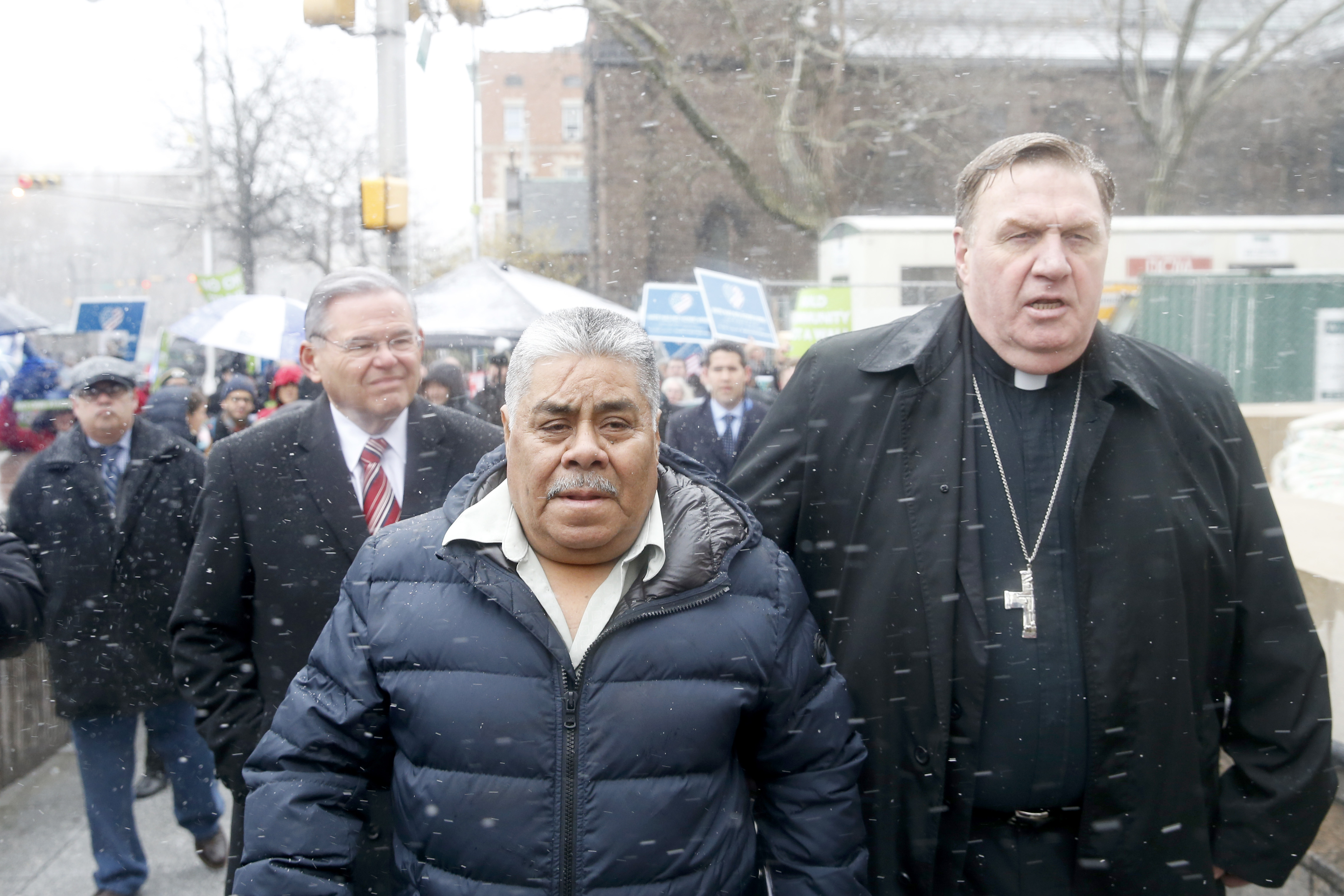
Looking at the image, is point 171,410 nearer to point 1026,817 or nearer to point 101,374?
point 101,374

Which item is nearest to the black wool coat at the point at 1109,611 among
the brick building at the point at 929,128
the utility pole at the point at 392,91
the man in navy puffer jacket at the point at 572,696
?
the man in navy puffer jacket at the point at 572,696

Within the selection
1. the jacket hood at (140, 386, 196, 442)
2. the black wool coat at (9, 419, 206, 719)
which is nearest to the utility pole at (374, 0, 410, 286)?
the jacket hood at (140, 386, 196, 442)

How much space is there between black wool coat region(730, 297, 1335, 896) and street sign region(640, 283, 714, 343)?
9222 mm

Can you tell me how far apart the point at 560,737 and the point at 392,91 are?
24.7ft

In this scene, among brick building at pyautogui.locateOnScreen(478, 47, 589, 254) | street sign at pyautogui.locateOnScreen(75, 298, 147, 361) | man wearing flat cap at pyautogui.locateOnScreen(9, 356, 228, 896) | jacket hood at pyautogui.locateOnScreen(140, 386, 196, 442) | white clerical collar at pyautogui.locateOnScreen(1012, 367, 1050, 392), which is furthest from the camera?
brick building at pyautogui.locateOnScreen(478, 47, 589, 254)

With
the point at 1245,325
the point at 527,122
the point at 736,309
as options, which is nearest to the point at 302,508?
the point at 1245,325

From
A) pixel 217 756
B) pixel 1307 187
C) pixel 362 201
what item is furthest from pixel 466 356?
pixel 217 756

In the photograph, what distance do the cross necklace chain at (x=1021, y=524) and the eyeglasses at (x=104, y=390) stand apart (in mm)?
3871

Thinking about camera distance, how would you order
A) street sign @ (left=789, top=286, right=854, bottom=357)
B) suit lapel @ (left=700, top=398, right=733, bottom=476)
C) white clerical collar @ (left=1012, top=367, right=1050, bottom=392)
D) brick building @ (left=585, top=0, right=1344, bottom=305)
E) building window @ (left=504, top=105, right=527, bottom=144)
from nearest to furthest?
white clerical collar @ (left=1012, top=367, right=1050, bottom=392) → suit lapel @ (left=700, top=398, right=733, bottom=476) → street sign @ (left=789, top=286, right=854, bottom=357) → brick building @ (left=585, top=0, right=1344, bottom=305) → building window @ (left=504, top=105, right=527, bottom=144)

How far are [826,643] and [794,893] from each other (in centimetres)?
55

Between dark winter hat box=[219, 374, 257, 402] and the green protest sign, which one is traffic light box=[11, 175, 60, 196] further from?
dark winter hat box=[219, 374, 257, 402]

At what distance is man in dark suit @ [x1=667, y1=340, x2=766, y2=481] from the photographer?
806 cm

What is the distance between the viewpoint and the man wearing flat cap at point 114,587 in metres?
4.46

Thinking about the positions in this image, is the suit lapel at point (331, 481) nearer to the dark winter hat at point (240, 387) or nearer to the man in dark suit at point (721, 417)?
the man in dark suit at point (721, 417)
